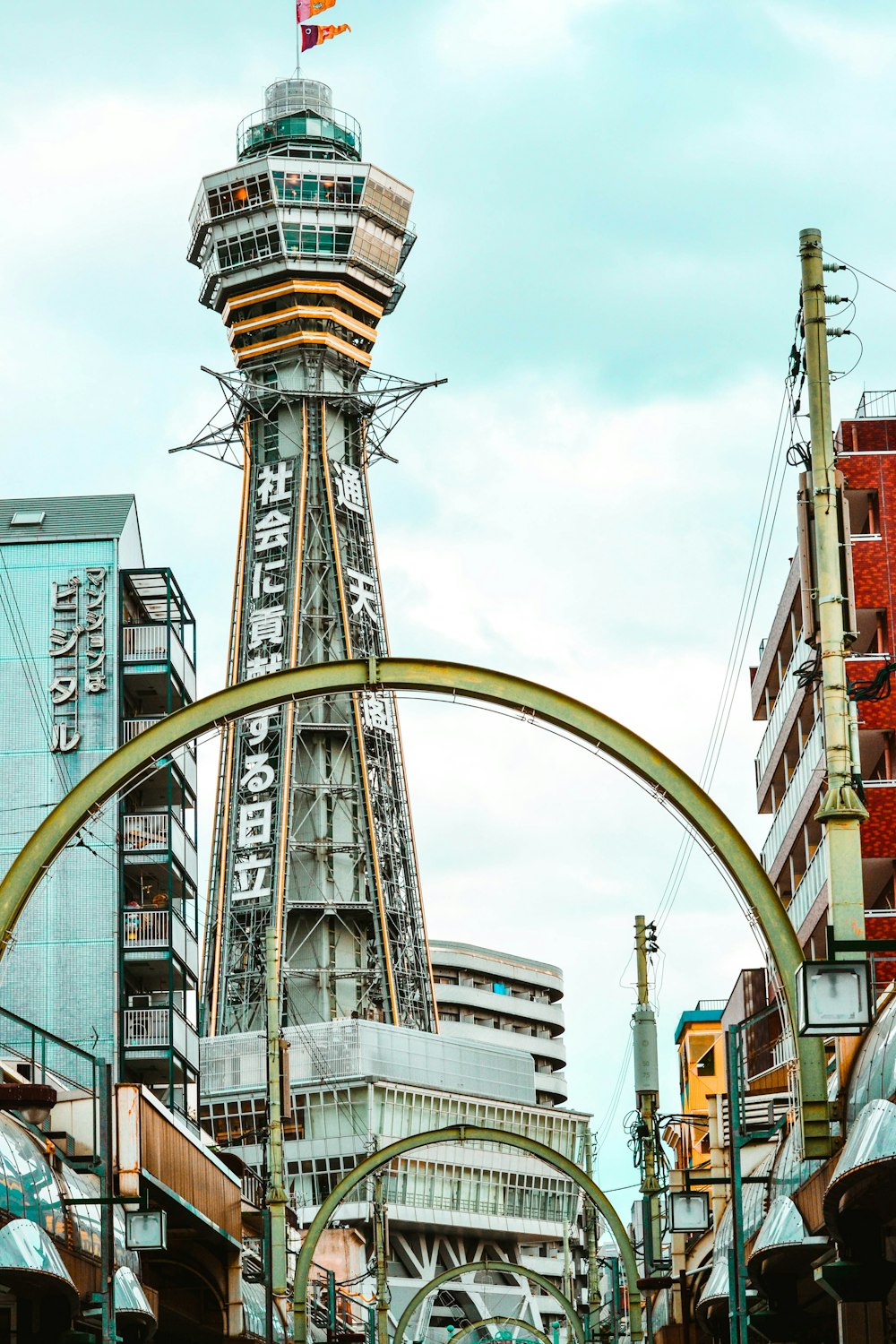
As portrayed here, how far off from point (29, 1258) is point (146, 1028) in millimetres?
52273

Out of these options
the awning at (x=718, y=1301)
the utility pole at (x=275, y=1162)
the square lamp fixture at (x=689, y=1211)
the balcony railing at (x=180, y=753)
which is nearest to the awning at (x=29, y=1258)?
the awning at (x=718, y=1301)

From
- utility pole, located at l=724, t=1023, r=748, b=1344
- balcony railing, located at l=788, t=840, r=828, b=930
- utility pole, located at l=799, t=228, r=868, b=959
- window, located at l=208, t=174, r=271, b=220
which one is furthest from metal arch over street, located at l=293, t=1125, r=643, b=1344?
window, located at l=208, t=174, r=271, b=220

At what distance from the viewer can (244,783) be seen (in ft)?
546

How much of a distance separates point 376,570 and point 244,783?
69.3 ft

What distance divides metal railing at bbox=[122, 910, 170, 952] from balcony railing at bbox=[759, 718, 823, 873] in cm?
2147

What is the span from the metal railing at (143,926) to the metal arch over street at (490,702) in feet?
161

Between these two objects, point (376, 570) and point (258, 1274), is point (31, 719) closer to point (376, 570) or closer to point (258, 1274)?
point (258, 1274)

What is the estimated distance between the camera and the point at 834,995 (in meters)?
18.5

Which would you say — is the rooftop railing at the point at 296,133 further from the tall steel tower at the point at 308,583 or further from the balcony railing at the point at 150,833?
the balcony railing at the point at 150,833

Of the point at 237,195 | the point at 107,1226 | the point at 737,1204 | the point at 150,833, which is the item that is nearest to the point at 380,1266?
the point at 150,833

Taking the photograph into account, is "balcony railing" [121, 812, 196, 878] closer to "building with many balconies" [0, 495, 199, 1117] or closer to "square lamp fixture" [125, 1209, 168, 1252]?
"building with many balconies" [0, 495, 199, 1117]

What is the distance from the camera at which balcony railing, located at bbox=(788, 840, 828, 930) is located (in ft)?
196

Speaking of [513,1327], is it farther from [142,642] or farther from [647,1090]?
[647,1090]

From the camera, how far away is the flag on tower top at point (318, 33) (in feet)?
557
